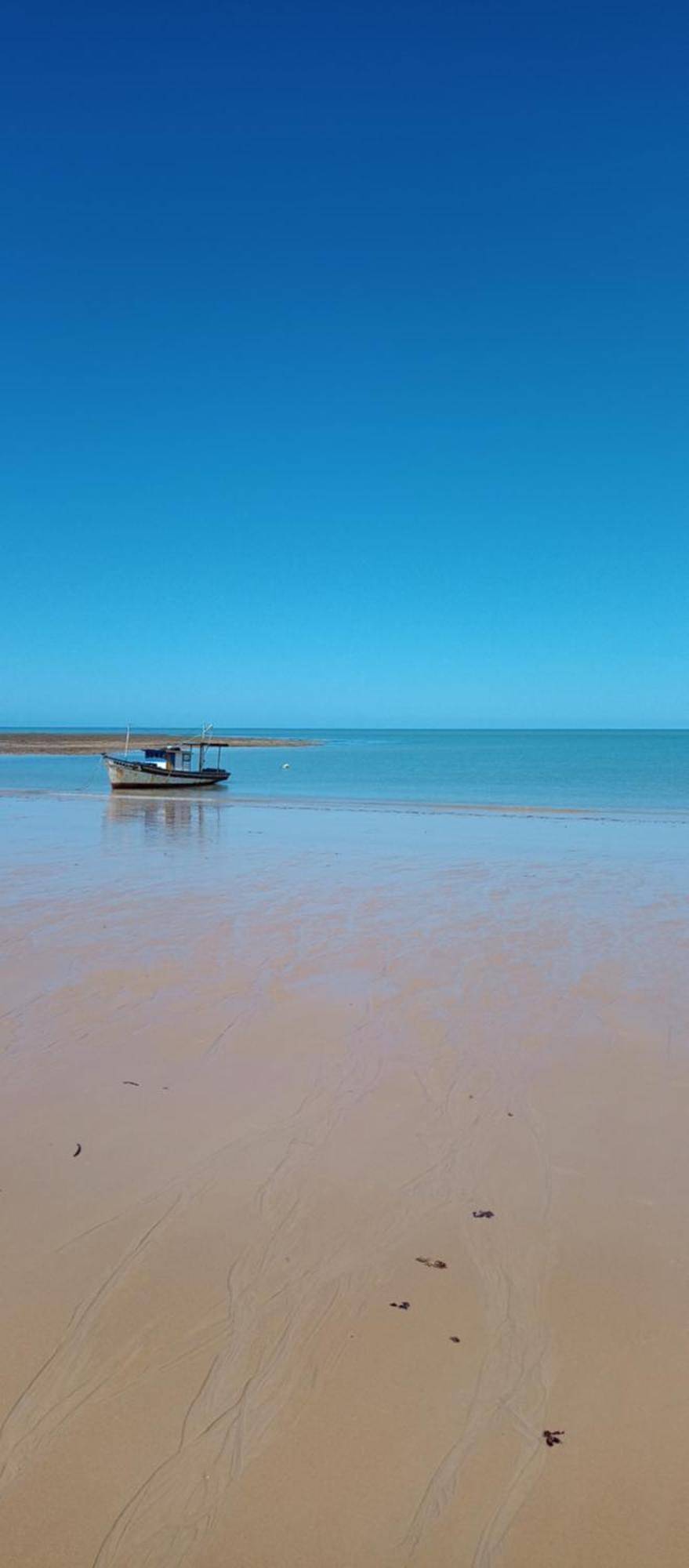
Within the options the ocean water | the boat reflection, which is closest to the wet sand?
the boat reflection

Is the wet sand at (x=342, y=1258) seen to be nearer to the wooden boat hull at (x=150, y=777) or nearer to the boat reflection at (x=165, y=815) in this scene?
the boat reflection at (x=165, y=815)

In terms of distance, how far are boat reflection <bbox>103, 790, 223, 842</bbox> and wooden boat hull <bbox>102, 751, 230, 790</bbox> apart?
80cm

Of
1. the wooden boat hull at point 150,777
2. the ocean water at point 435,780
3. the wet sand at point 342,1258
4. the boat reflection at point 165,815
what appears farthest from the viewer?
the wooden boat hull at point 150,777

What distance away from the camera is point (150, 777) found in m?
40.3

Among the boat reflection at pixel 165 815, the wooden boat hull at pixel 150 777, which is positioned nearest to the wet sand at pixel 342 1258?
the boat reflection at pixel 165 815

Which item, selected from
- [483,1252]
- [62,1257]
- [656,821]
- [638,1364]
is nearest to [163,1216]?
[62,1257]

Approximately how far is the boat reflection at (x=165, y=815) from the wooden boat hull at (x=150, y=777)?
2.64ft

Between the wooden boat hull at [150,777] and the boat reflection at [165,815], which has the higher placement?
the wooden boat hull at [150,777]

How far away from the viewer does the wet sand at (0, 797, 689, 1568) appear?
3.06 metres

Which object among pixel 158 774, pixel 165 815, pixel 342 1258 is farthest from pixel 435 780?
pixel 342 1258

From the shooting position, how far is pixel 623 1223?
4742 mm

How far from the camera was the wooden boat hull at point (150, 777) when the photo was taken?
39.4m

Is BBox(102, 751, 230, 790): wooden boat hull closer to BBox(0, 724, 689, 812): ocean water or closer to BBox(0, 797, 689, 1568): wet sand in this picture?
BBox(0, 724, 689, 812): ocean water

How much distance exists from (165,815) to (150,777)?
12.3 metres
